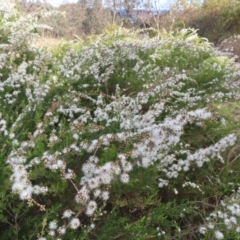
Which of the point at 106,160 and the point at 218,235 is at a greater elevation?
the point at 106,160

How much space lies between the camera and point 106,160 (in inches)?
64.6

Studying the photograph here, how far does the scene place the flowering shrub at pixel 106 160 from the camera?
1445mm

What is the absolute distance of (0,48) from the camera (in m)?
3.08

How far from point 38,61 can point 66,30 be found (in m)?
9.95

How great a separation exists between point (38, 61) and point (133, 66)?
37.7 inches

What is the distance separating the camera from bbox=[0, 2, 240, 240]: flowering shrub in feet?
4.74

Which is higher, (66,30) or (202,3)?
(202,3)

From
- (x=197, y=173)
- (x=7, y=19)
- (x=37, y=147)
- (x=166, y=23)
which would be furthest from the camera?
(x=166, y=23)

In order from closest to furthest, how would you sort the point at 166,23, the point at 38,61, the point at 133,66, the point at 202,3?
the point at 38,61 < the point at 133,66 < the point at 166,23 < the point at 202,3

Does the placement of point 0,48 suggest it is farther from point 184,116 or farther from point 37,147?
point 184,116

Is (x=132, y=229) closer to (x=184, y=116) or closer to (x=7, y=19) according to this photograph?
(x=184, y=116)

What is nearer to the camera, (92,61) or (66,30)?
(92,61)

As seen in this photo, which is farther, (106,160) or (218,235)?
(106,160)

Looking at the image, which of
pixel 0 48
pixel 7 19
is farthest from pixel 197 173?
pixel 7 19
